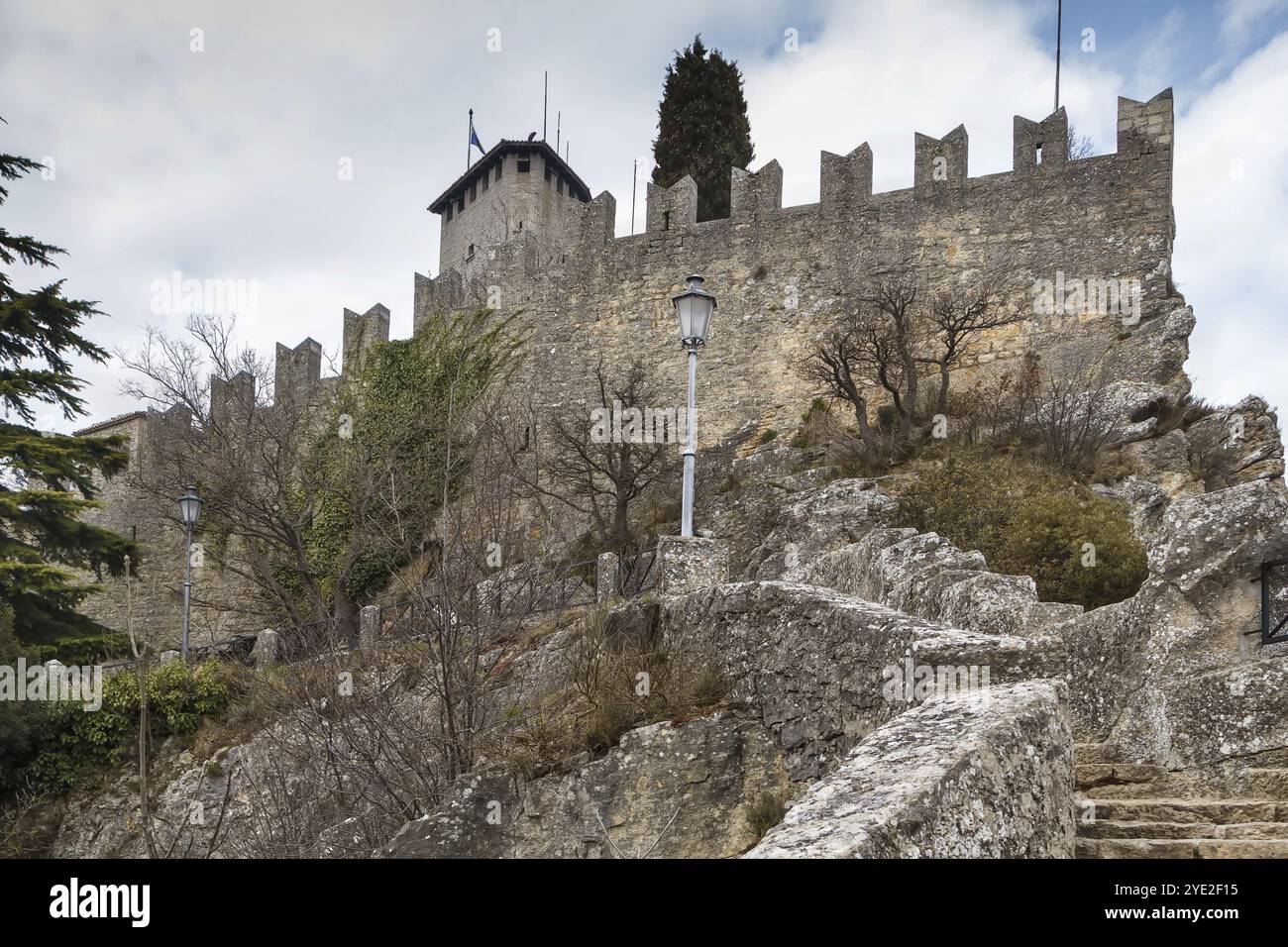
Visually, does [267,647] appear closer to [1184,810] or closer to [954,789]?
[1184,810]

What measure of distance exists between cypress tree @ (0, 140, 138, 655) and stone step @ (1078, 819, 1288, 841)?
1831 centimetres

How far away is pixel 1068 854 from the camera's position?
465 centimetres

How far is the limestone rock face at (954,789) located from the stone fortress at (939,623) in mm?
12

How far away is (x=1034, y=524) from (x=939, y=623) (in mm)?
5800

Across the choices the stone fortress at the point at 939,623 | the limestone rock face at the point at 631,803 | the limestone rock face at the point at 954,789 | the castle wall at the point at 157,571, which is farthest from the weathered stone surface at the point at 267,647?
the limestone rock face at the point at 954,789

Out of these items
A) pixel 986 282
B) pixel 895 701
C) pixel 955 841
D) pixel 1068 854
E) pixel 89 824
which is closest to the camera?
pixel 955 841

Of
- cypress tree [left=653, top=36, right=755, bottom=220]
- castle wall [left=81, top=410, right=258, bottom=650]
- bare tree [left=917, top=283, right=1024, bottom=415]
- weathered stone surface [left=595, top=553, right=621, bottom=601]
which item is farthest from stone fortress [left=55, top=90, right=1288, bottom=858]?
castle wall [left=81, top=410, right=258, bottom=650]

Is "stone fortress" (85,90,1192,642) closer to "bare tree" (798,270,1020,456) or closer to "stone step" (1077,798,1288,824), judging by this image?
"bare tree" (798,270,1020,456)

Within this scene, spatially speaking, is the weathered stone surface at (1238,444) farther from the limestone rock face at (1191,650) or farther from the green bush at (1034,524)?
the limestone rock face at (1191,650)

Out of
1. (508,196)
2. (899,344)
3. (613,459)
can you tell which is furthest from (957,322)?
(508,196)

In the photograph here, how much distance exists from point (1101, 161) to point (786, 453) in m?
7.67

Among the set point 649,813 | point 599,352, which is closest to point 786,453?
point 599,352

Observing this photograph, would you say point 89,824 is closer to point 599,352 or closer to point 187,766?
point 187,766

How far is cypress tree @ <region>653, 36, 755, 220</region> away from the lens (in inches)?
1186
